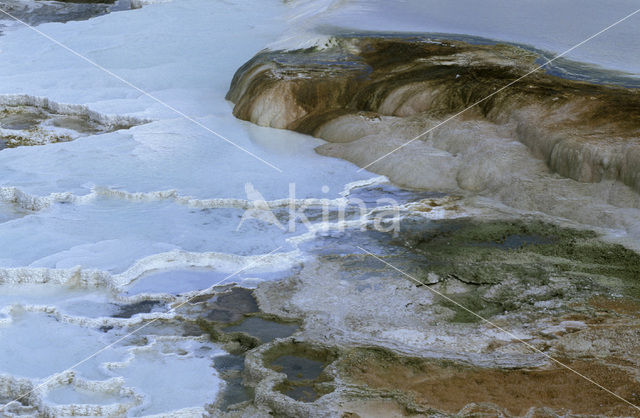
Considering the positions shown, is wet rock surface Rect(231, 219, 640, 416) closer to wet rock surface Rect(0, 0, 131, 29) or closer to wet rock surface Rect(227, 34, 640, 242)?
wet rock surface Rect(227, 34, 640, 242)

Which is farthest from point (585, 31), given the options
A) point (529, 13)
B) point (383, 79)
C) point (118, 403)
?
point (118, 403)

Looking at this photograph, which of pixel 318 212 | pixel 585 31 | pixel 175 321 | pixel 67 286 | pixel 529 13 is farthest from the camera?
pixel 529 13

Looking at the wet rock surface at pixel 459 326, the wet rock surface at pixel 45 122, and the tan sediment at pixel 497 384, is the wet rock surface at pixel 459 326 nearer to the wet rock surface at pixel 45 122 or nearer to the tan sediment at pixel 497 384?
the tan sediment at pixel 497 384

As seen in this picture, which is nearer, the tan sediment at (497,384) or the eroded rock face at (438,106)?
the tan sediment at (497,384)

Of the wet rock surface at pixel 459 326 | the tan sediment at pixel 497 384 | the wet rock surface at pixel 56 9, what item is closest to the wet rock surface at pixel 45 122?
the wet rock surface at pixel 459 326

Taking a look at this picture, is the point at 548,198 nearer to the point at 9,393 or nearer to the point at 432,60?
the point at 432,60

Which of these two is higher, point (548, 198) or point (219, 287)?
point (548, 198)

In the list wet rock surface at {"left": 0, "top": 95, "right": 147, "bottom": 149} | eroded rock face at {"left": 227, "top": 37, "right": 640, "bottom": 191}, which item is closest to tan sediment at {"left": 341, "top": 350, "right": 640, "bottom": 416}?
eroded rock face at {"left": 227, "top": 37, "right": 640, "bottom": 191}

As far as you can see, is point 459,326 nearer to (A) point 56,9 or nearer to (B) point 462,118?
(B) point 462,118
